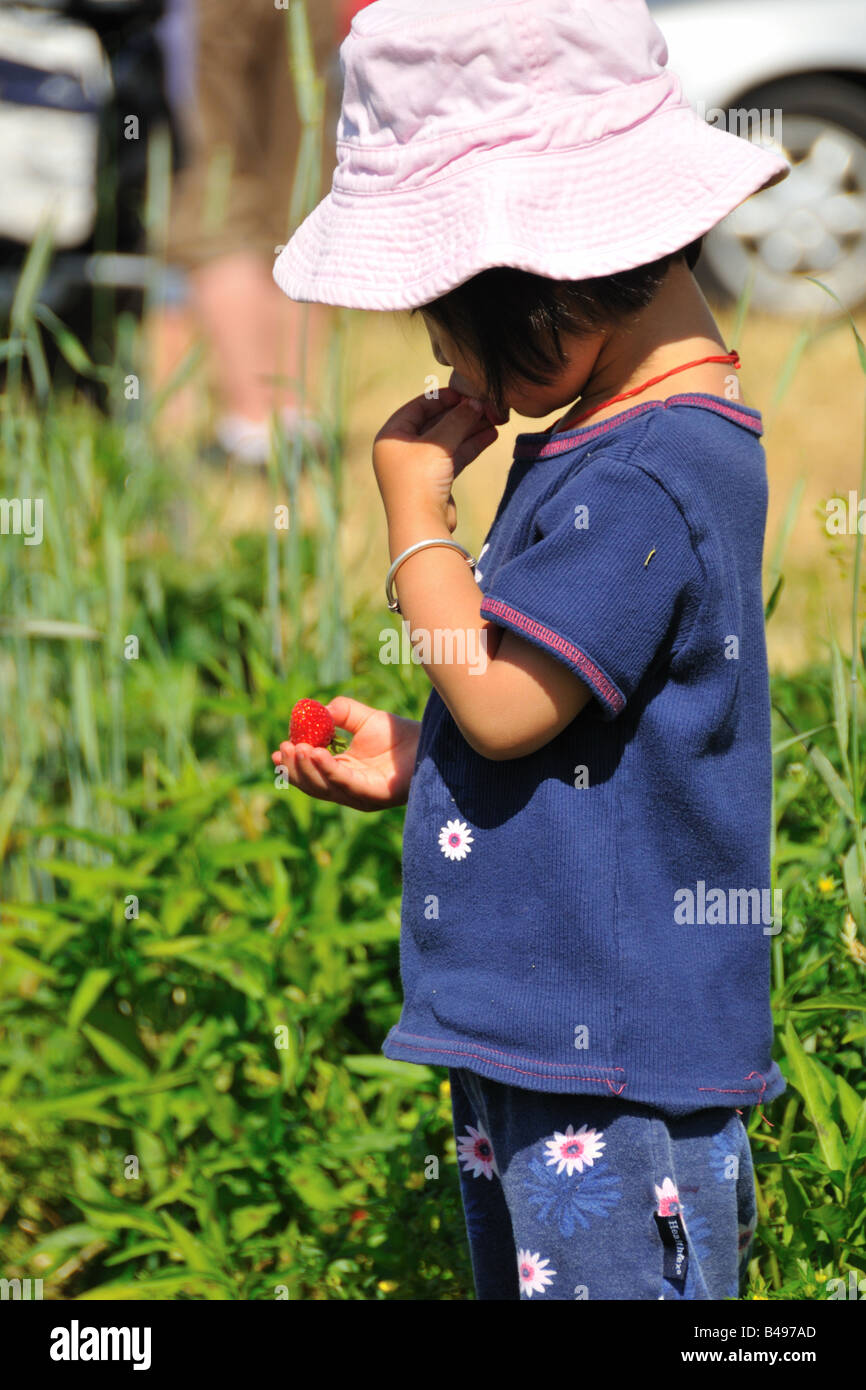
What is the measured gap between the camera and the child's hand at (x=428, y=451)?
1172 mm

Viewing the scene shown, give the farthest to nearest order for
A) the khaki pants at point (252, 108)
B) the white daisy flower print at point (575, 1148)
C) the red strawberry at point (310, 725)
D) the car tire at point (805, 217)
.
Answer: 1. the car tire at point (805, 217)
2. the khaki pants at point (252, 108)
3. the red strawberry at point (310, 725)
4. the white daisy flower print at point (575, 1148)

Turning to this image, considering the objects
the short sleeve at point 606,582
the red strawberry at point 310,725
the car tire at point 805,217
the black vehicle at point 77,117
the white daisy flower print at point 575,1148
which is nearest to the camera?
the short sleeve at point 606,582

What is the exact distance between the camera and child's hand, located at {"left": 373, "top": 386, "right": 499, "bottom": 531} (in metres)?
1.17

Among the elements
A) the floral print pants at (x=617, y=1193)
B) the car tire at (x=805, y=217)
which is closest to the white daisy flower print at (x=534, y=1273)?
the floral print pants at (x=617, y=1193)

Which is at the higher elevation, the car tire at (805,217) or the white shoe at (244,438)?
the car tire at (805,217)

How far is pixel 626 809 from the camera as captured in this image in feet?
3.65

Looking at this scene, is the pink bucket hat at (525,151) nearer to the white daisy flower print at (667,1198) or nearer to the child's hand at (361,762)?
the child's hand at (361,762)

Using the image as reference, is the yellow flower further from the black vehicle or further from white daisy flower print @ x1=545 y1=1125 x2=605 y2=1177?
the black vehicle

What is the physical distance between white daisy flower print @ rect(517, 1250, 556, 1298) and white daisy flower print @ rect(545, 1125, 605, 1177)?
0.08m

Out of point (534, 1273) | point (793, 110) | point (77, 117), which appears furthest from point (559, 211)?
point (793, 110)

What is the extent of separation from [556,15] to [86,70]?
9.61 feet

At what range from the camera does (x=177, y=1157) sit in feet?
5.59

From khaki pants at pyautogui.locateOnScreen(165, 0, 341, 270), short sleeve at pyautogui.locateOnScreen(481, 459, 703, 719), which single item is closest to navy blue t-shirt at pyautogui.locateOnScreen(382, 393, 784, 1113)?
short sleeve at pyautogui.locateOnScreen(481, 459, 703, 719)

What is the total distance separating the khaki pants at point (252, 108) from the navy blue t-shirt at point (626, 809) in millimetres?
3032
